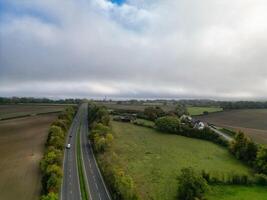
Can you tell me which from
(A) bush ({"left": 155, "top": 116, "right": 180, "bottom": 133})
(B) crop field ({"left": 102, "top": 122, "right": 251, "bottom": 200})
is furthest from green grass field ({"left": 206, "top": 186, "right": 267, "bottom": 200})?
(A) bush ({"left": 155, "top": 116, "right": 180, "bottom": 133})

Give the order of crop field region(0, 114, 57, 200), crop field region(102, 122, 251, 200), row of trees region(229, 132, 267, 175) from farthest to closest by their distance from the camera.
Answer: row of trees region(229, 132, 267, 175) < crop field region(102, 122, 251, 200) < crop field region(0, 114, 57, 200)

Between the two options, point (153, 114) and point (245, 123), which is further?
point (153, 114)

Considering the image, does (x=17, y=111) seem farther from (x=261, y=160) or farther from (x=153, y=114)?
(x=261, y=160)

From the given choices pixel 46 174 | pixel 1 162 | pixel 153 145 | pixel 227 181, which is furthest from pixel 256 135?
pixel 1 162

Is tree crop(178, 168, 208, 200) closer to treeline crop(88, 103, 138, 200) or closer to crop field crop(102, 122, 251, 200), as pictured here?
crop field crop(102, 122, 251, 200)

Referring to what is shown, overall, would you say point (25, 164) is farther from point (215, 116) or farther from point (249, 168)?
point (215, 116)

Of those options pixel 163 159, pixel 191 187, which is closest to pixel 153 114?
pixel 163 159
